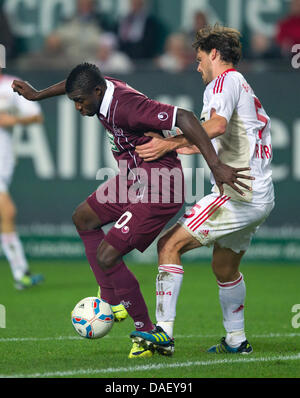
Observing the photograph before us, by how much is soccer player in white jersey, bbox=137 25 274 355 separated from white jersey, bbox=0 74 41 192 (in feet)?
16.3

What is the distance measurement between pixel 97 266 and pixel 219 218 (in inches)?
47.8

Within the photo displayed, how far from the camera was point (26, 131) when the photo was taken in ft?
42.3

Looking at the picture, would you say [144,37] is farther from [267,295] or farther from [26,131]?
[267,295]

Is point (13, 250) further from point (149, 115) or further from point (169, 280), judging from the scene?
point (149, 115)

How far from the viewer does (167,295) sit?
618cm

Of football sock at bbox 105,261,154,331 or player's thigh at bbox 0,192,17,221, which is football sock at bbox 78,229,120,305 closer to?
football sock at bbox 105,261,154,331

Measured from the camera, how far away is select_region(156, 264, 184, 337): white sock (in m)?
6.17

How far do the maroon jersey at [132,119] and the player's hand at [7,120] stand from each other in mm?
4785

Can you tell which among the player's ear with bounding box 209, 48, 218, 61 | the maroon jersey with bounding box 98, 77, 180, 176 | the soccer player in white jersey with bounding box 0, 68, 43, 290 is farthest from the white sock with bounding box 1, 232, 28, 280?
the player's ear with bounding box 209, 48, 218, 61

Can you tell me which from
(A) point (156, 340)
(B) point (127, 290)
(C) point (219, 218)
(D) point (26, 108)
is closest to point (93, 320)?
(B) point (127, 290)

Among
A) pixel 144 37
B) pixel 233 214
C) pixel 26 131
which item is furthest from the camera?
pixel 144 37
